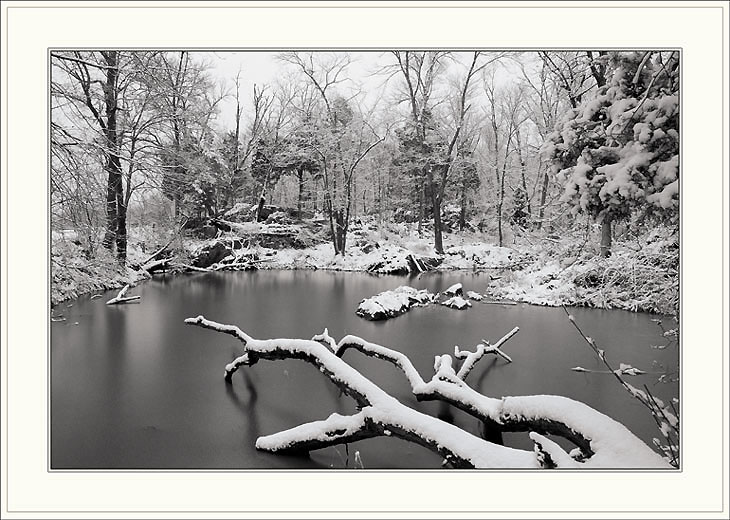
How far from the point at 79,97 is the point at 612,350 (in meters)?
3.36

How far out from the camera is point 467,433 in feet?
4.45

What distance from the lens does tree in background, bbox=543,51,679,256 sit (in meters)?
1.43

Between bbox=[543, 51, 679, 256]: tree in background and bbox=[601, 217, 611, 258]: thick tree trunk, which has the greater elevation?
bbox=[543, 51, 679, 256]: tree in background

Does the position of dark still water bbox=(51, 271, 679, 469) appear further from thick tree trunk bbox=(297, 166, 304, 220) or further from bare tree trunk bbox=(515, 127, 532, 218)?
bare tree trunk bbox=(515, 127, 532, 218)

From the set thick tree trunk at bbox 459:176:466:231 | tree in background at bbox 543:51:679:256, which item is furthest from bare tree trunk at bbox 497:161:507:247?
tree in background at bbox 543:51:679:256

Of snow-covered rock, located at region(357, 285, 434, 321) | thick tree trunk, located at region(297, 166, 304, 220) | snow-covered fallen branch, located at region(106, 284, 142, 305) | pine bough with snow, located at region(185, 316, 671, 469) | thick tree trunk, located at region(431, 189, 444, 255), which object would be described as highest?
thick tree trunk, located at region(297, 166, 304, 220)

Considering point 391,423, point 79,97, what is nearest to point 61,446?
point 391,423

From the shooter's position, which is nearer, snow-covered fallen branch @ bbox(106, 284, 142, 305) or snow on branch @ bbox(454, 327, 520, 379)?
snow on branch @ bbox(454, 327, 520, 379)

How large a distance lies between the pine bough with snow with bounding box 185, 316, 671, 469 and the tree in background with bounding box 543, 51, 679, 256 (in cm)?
86

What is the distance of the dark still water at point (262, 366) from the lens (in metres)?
1.66

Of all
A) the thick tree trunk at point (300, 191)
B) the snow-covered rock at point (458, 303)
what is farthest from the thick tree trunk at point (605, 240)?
the thick tree trunk at point (300, 191)

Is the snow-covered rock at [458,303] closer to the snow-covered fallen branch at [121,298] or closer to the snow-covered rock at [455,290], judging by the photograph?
the snow-covered rock at [455,290]

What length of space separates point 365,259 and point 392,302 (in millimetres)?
407

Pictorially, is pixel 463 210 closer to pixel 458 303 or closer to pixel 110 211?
pixel 458 303
